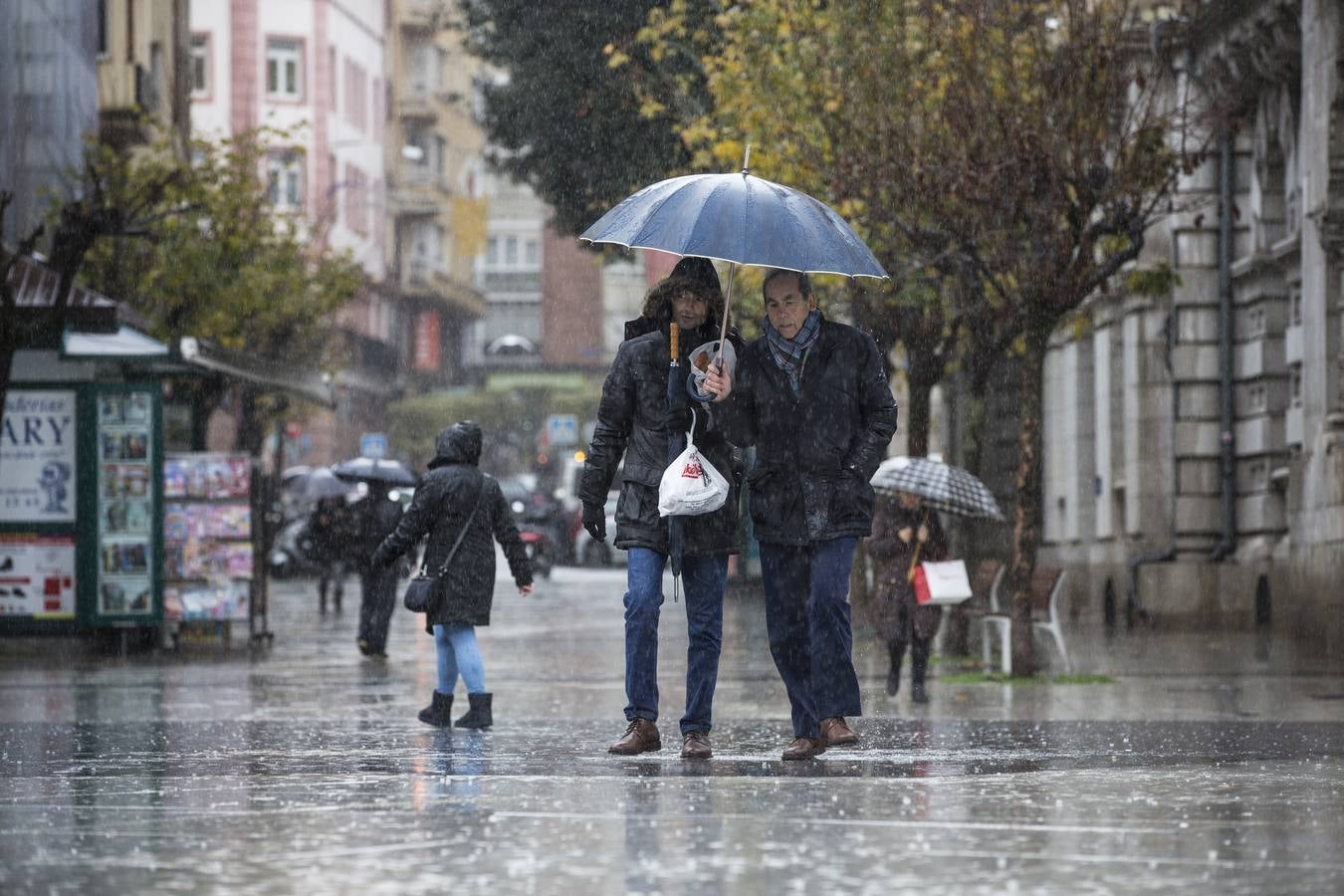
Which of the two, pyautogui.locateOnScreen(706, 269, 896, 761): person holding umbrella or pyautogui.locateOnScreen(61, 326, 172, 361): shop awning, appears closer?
pyautogui.locateOnScreen(706, 269, 896, 761): person holding umbrella

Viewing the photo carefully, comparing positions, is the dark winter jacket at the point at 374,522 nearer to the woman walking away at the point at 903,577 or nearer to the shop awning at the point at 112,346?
the shop awning at the point at 112,346

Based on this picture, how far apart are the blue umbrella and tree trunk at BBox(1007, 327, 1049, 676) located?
9561 millimetres

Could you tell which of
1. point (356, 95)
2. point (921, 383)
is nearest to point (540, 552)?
point (921, 383)

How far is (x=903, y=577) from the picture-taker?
17969 mm

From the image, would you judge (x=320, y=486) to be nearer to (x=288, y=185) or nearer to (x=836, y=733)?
(x=836, y=733)

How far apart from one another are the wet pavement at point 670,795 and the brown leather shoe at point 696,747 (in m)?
0.09

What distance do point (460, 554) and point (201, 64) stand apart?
75.2 meters

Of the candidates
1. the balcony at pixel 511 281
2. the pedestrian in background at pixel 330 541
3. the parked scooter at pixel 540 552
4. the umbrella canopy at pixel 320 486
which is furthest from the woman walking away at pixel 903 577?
the balcony at pixel 511 281

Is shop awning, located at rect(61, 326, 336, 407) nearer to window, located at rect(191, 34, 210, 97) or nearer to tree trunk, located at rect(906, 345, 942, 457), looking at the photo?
tree trunk, located at rect(906, 345, 942, 457)

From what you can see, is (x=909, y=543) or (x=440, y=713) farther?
(x=909, y=543)

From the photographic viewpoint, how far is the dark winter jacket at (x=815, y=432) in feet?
34.1

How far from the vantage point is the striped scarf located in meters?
10.5

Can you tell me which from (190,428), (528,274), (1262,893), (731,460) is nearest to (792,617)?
(731,460)

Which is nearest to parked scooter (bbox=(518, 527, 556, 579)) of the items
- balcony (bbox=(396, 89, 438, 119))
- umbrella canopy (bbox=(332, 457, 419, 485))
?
umbrella canopy (bbox=(332, 457, 419, 485))
